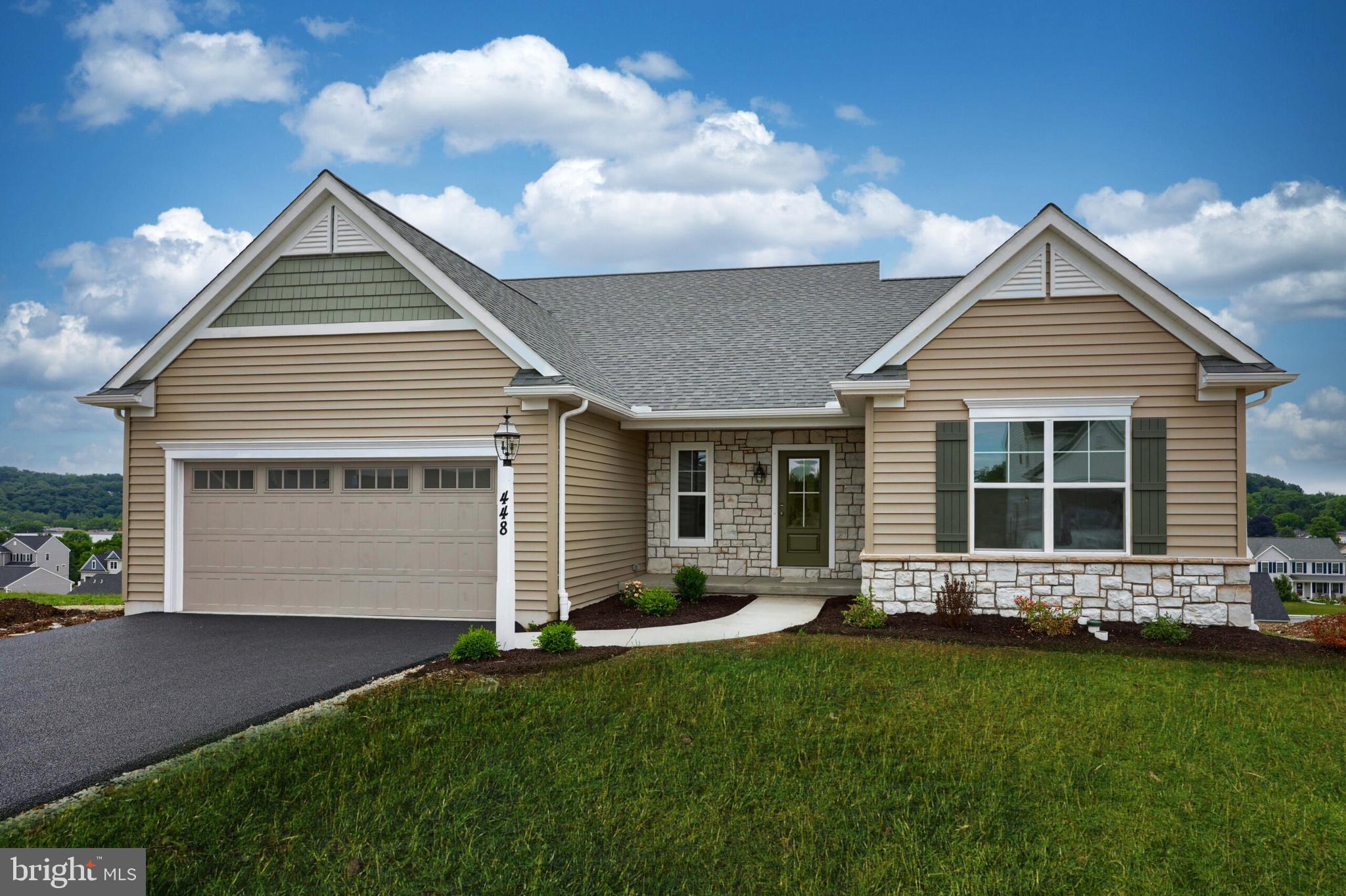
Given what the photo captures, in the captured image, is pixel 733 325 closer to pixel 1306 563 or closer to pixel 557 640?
pixel 557 640

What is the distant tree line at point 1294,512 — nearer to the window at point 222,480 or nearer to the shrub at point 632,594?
the shrub at point 632,594

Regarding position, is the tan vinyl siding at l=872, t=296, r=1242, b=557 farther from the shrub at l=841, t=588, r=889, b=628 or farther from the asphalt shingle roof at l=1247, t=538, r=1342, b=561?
the asphalt shingle roof at l=1247, t=538, r=1342, b=561

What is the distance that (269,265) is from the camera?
1188 centimetres

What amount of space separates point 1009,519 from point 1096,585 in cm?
128

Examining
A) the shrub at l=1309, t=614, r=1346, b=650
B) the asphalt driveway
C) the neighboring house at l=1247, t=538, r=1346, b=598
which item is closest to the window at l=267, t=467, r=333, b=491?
the asphalt driveway

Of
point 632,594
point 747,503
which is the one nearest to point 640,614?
point 632,594

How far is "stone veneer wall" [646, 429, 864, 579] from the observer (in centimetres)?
1412

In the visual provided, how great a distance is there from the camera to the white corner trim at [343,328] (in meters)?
11.4

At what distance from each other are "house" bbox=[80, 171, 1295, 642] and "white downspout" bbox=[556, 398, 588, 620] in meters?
0.04

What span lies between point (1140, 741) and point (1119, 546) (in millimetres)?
4676

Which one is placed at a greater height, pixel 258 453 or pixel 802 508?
pixel 258 453

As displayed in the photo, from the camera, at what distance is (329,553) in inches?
463

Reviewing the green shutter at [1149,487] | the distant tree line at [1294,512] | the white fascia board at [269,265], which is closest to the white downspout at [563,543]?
the white fascia board at [269,265]

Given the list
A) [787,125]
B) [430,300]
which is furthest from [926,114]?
[430,300]
